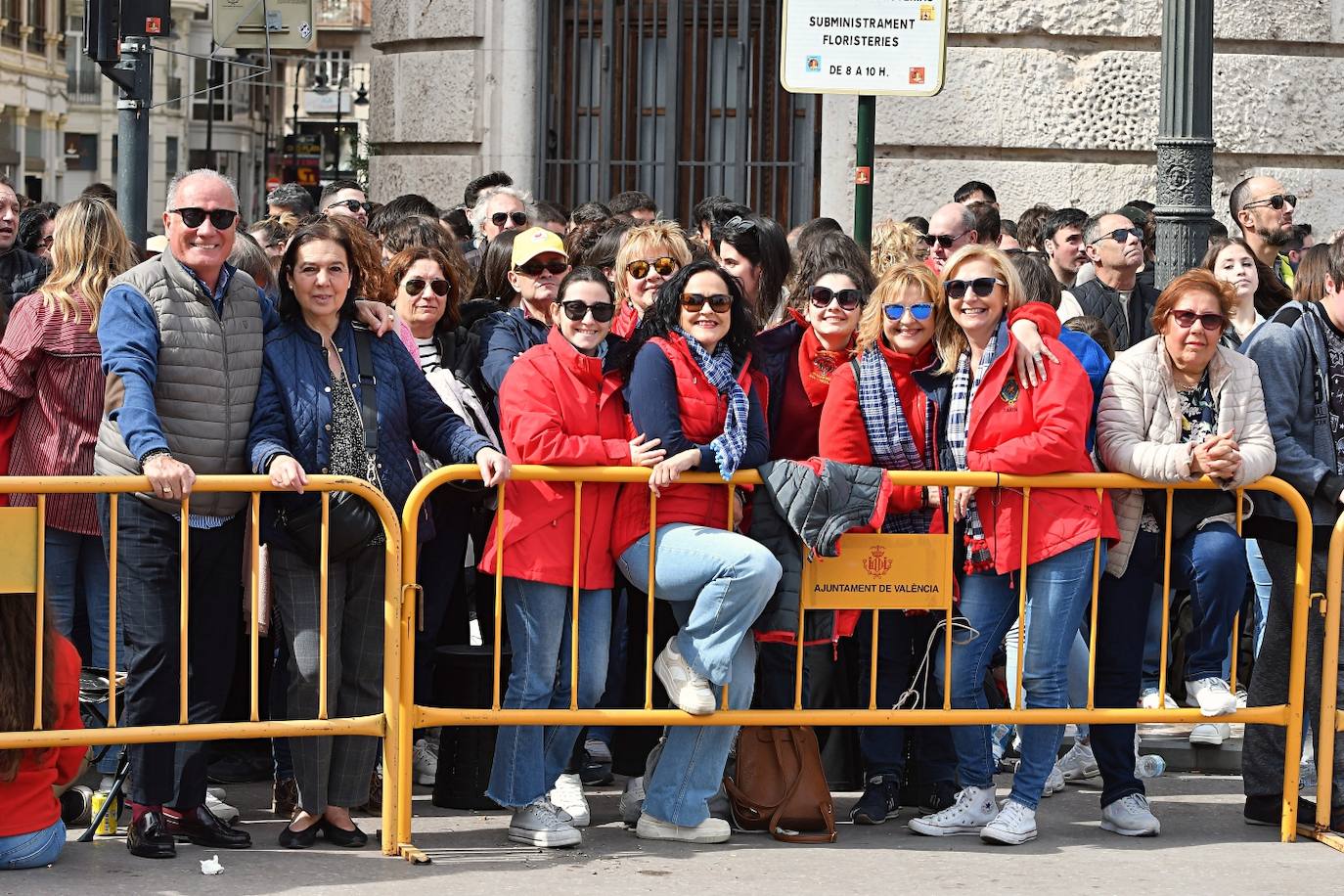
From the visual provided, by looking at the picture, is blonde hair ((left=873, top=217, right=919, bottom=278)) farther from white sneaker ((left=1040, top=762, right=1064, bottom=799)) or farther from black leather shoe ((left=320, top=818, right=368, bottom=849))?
black leather shoe ((left=320, top=818, right=368, bottom=849))

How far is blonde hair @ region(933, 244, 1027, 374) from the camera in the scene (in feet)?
21.0

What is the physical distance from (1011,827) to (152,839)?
106 inches

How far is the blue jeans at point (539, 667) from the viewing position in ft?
20.2

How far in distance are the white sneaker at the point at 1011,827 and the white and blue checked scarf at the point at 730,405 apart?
1.43 meters

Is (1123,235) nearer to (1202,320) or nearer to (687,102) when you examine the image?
(1202,320)

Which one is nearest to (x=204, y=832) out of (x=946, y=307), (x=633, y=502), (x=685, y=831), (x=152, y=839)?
(x=152, y=839)

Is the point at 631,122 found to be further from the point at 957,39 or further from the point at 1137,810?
the point at 1137,810

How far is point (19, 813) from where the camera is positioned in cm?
571

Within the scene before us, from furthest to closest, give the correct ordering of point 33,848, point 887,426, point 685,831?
point 887,426 < point 685,831 < point 33,848

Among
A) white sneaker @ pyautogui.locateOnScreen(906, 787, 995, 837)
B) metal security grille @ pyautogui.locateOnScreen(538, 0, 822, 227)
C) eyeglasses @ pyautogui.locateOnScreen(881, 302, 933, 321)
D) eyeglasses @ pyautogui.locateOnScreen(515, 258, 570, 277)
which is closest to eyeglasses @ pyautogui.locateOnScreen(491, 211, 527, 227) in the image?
eyeglasses @ pyautogui.locateOnScreen(515, 258, 570, 277)

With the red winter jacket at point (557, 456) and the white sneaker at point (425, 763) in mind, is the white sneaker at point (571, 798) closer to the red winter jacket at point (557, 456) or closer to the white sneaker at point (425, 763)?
the white sneaker at point (425, 763)

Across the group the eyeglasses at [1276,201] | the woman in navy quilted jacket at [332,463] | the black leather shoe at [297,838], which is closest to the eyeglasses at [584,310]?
the woman in navy quilted jacket at [332,463]

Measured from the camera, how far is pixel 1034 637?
20.8 feet

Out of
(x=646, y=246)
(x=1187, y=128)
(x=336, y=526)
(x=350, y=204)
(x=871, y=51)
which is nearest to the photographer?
(x=336, y=526)
